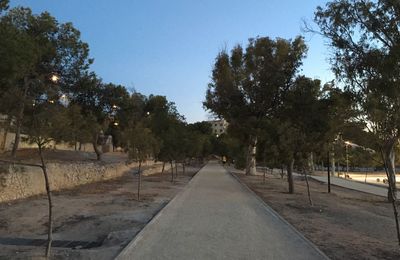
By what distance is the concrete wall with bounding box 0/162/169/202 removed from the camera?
19047mm

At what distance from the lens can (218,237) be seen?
11.4 meters

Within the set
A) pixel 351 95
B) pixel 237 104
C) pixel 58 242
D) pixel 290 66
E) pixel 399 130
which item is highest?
pixel 290 66

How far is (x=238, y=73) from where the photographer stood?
1677 inches

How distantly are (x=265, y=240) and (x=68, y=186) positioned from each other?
1834 centimetres

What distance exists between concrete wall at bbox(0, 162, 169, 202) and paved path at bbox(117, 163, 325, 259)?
Answer: 5091mm

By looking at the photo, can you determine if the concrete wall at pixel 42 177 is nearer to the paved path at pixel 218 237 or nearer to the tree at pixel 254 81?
the paved path at pixel 218 237

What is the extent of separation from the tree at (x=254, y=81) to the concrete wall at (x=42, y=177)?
1131 centimetres

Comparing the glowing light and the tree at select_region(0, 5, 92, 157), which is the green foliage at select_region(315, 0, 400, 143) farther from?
the glowing light

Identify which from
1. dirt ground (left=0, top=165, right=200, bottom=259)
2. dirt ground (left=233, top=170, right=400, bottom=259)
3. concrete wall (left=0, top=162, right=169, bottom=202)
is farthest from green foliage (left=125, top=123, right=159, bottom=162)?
dirt ground (left=233, top=170, right=400, bottom=259)

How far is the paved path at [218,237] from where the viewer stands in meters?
9.44

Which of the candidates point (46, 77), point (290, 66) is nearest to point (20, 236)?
point (46, 77)

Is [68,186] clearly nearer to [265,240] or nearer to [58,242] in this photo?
[58,242]

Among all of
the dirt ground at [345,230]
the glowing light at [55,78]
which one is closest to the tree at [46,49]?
the glowing light at [55,78]

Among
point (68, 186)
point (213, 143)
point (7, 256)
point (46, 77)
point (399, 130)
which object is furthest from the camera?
point (213, 143)
